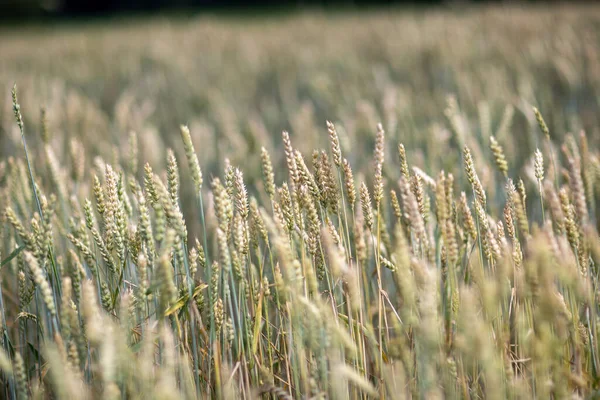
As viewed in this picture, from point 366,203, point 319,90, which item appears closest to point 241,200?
point 366,203

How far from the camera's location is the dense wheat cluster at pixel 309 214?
0.93 metres

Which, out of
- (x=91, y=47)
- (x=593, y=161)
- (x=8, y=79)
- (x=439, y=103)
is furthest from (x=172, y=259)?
(x=91, y=47)

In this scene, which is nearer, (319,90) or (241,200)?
(241,200)

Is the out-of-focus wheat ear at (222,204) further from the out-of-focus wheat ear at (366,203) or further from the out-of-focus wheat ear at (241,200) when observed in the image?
the out-of-focus wheat ear at (366,203)

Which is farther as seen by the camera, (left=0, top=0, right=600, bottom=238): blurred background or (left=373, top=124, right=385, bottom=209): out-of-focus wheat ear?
(left=0, top=0, right=600, bottom=238): blurred background

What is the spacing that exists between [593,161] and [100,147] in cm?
210

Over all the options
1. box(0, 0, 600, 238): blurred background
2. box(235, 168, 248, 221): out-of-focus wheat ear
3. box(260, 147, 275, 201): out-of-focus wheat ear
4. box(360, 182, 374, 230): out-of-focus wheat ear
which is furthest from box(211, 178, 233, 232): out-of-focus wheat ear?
box(0, 0, 600, 238): blurred background

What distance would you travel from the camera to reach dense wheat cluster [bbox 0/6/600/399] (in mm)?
931

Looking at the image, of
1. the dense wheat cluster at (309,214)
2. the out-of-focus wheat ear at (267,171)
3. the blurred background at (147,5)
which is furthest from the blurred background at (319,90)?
the blurred background at (147,5)

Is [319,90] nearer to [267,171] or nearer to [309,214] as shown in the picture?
[267,171]

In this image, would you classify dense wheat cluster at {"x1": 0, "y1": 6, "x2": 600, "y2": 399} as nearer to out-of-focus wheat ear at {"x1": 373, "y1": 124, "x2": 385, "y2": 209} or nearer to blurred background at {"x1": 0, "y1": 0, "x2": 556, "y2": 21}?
out-of-focus wheat ear at {"x1": 373, "y1": 124, "x2": 385, "y2": 209}

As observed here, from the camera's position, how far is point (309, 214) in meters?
1.08

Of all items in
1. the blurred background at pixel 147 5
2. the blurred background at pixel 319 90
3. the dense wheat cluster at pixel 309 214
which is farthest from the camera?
the blurred background at pixel 147 5

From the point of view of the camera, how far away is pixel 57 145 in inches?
99.5
